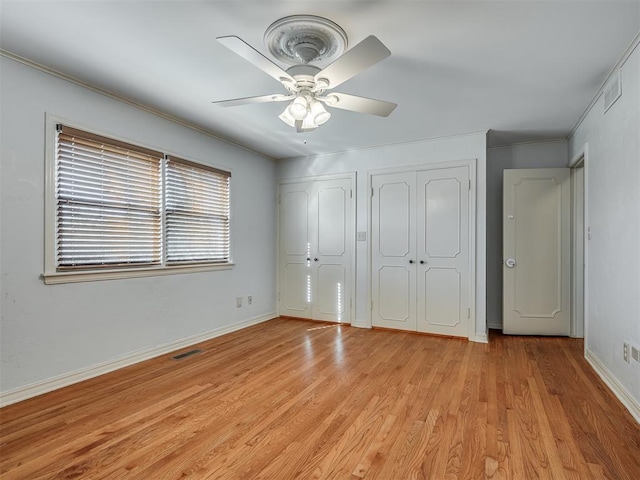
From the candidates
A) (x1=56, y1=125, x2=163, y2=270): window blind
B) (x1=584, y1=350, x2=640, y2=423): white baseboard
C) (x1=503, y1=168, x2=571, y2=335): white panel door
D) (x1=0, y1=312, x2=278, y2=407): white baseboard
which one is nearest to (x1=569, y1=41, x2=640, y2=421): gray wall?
(x1=584, y1=350, x2=640, y2=423): white baseboard

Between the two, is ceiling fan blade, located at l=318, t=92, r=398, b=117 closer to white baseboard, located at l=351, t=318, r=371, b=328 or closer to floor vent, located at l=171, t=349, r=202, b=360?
floor vent, located at l=171, t=349, r=202, b=360

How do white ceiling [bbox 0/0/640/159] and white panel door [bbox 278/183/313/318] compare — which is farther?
white panel door [bbox 278/183/313/318]

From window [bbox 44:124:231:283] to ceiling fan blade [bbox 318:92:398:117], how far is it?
2.04 meters

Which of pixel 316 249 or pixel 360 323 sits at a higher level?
pixel 316 249

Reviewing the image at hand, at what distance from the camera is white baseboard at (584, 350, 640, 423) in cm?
220

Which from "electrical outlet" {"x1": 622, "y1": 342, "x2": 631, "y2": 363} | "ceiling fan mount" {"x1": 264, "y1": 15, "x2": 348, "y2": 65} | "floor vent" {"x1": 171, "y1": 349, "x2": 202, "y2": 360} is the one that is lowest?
"floor vent" {"x1": 171, "y1": 349, "x2": 202, "y2": 360}

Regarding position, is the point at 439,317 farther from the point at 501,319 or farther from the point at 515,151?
the point at 515,151

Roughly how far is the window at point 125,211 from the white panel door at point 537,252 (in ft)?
12.0

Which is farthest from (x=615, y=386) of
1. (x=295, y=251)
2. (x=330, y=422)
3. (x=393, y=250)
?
(x=295, y=251)

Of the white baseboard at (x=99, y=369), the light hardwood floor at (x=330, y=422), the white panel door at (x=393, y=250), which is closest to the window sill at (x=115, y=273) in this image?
the white baseboard at (x=99, y=369)

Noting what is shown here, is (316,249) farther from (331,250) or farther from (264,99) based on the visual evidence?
(264,99)

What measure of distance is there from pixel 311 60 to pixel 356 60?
20.8 inches

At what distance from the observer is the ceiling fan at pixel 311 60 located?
184 cm

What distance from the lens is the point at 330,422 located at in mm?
2158
